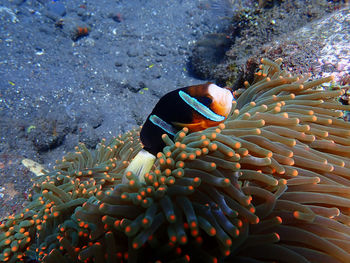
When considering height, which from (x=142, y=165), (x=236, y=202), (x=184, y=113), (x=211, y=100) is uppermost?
(x=211, y=100)

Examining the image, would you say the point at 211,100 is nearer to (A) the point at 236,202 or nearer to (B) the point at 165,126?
(B) the point at 165,126

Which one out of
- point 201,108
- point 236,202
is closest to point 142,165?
point 201,108

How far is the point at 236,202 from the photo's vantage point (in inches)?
51.8

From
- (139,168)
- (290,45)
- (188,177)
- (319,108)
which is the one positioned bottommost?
(139,168)

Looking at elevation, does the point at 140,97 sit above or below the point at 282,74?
below

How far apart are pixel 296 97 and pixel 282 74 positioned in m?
0.34

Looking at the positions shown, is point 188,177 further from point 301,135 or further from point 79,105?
point 79,105

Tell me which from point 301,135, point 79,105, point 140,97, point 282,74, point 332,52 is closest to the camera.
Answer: point 301,135

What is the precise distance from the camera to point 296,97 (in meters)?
1.99

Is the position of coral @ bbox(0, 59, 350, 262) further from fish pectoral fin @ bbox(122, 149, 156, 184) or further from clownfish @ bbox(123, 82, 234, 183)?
fish pectoral fin @ bbox(122, 149, 156, 184)

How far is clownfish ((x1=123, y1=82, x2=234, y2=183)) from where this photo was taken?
1664mm

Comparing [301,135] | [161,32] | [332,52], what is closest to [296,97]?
[301,135]

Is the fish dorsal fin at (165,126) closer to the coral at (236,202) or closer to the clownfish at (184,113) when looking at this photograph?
the clownfish at (184,113)

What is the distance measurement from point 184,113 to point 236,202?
28.1 inches
